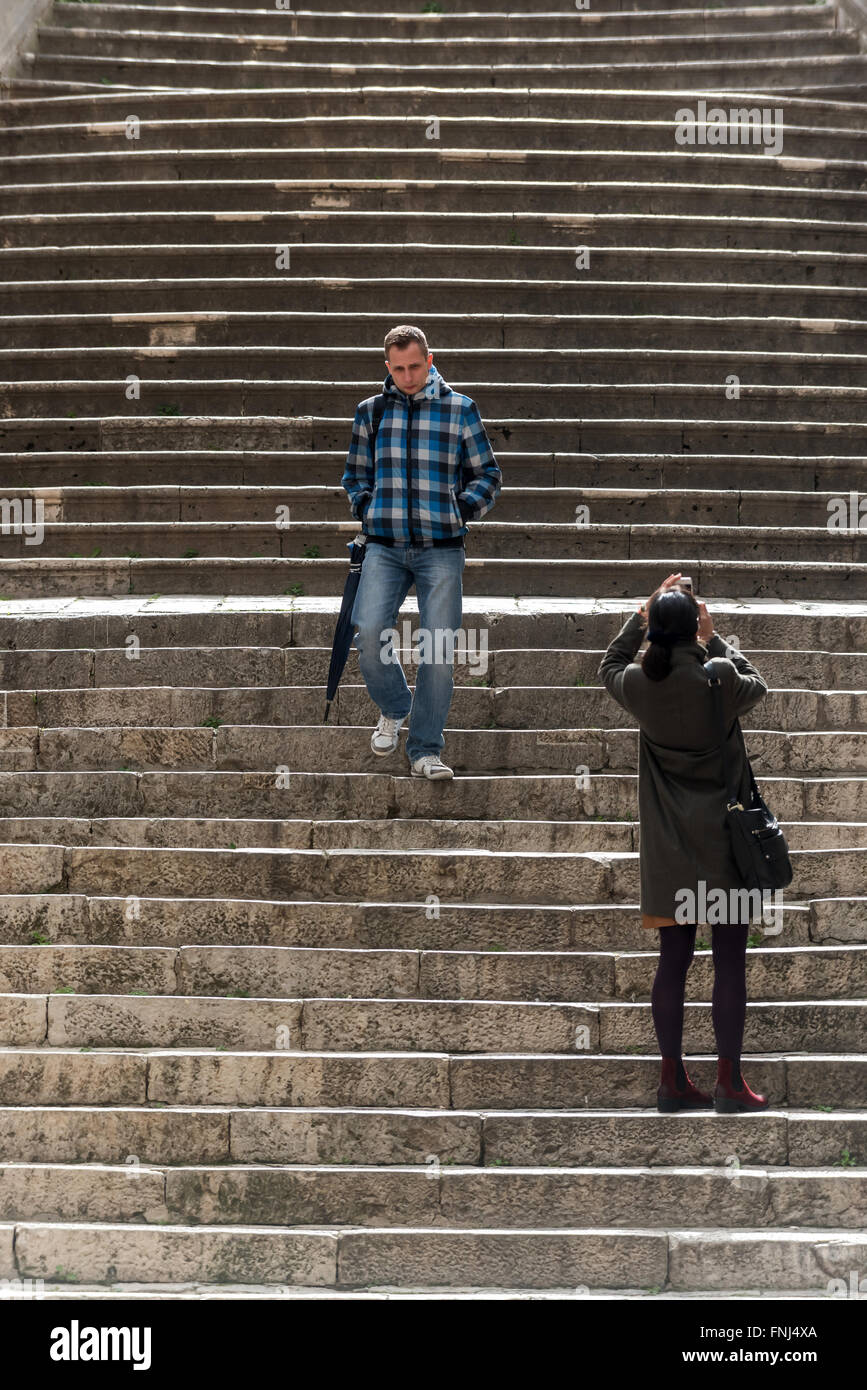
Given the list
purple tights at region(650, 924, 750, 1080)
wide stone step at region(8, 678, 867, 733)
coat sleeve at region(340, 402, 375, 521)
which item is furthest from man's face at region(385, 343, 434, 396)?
purple tights at region(650, 924, 750, 1080)

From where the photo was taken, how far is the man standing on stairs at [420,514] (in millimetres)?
6766

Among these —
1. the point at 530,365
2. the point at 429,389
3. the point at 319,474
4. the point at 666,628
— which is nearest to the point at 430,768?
the point at 429,389

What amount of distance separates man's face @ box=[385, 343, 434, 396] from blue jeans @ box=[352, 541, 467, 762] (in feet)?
2.25

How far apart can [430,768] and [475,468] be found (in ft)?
4.32

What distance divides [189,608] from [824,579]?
3.71 m

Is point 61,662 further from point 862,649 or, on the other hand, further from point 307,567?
point 862,649

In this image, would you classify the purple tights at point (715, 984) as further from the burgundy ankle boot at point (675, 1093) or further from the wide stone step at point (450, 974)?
the wide stone step at point (450, 974)

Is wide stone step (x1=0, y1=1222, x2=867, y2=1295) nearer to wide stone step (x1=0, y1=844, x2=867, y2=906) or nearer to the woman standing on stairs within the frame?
the woman standing on stairs

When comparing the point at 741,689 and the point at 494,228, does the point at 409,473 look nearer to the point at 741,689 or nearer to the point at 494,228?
the point at 741,689

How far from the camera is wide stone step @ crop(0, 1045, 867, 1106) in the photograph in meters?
5.50

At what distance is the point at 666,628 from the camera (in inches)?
203

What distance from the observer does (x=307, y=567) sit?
9391mm

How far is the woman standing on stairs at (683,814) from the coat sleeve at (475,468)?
5.67 feet

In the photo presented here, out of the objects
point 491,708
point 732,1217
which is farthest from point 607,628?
point 732,1217
